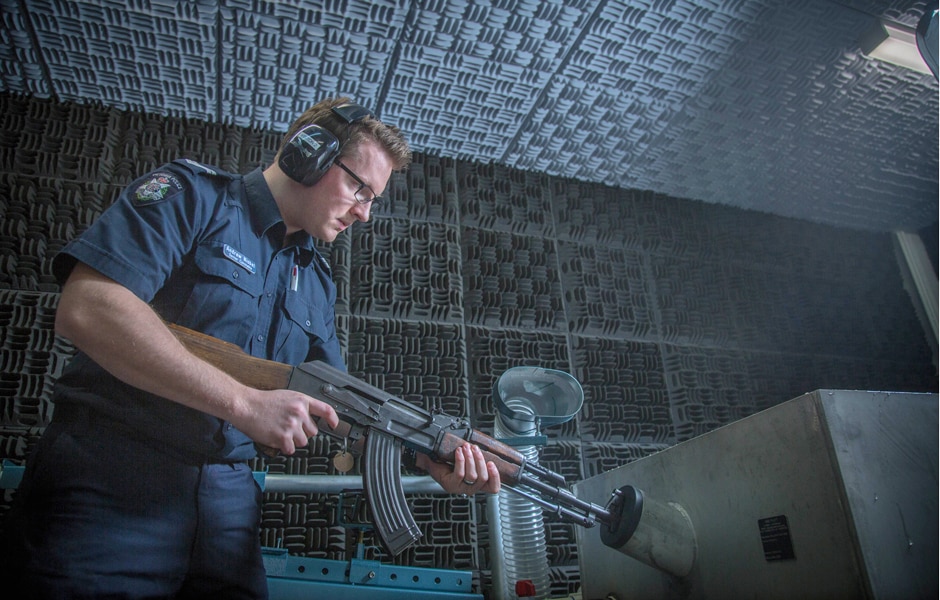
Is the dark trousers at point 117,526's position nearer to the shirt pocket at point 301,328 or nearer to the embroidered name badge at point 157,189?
the shirt pocket at point 301,328

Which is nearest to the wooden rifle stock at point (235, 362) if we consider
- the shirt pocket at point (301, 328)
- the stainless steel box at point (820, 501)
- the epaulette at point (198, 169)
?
the shirt pocket at point (301, 328)

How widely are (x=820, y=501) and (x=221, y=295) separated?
154cm

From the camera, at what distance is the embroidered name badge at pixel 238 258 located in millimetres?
1563

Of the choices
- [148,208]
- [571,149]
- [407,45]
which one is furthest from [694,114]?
[148,208]

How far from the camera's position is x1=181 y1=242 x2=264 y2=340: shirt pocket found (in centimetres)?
151

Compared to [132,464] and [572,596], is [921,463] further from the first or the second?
[132,464]

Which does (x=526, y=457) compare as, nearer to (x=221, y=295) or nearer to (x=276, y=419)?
(x=276, y=419)

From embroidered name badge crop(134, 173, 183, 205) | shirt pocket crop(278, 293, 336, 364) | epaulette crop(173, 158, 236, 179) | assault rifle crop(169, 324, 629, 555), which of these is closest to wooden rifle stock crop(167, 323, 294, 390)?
assault rifle crop(169, 324, 629, 555)

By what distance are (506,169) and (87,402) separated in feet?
9.56

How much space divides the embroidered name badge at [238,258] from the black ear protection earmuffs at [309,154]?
0.29 metres

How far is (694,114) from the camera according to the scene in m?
3.51

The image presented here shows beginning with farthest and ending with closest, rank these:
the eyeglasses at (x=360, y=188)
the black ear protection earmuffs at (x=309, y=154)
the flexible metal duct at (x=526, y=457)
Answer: the flexible metal duct at (x=526, y=457), the eyeglasses at (x=360, y=188), the black ear protection earmuffs at (x=309, y=154)

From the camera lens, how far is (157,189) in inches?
57.6

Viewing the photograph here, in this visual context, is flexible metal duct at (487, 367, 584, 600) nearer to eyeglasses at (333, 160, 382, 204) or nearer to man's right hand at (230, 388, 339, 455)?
eyeglasses at (333, 160, 382, 204)
